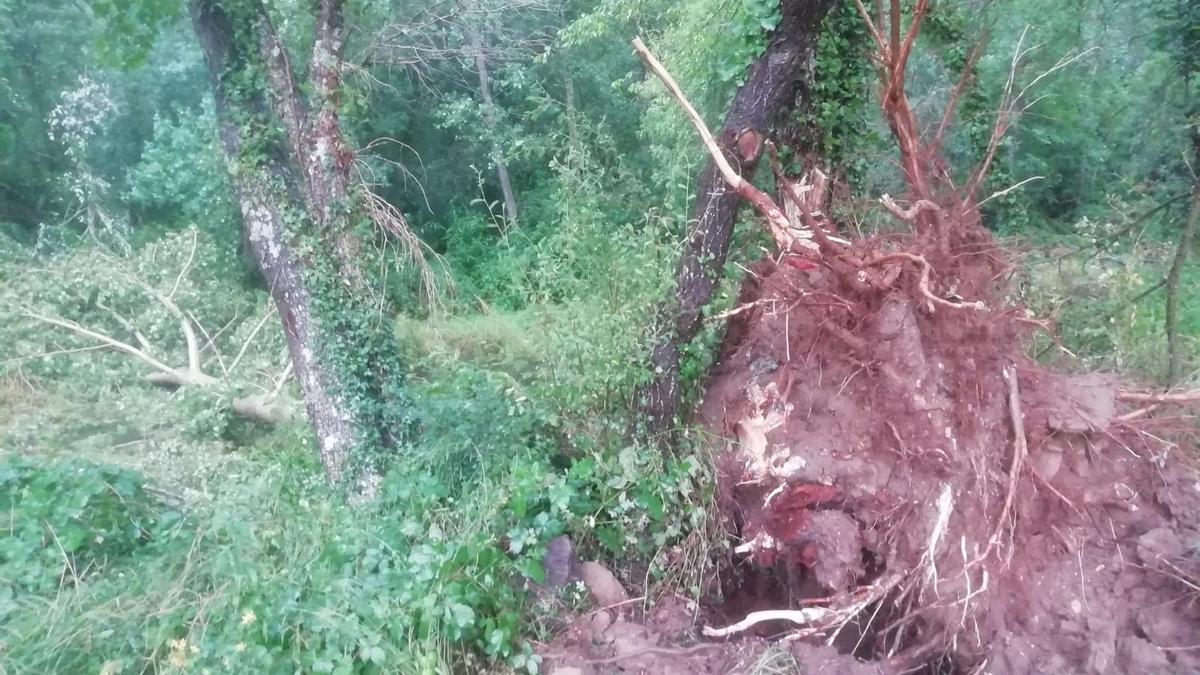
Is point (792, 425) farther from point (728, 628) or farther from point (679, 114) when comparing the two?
point (679, 114)

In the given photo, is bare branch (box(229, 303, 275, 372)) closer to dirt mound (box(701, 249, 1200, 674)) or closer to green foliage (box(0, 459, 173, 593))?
green foliage (box(0, 459, 173, 593))

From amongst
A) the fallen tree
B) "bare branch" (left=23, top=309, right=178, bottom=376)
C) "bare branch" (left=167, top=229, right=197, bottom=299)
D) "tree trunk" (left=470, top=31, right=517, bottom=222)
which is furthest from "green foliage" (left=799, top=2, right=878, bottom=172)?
"tree trunk" (left=470, top=31, right=517, bottom=222)

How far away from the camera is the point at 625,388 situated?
183 inches

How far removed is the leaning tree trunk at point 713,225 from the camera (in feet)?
15.1

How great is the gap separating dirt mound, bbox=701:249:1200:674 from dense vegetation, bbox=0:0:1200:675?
1.71 ft

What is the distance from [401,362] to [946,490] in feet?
12.4

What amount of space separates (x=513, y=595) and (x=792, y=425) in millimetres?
1784

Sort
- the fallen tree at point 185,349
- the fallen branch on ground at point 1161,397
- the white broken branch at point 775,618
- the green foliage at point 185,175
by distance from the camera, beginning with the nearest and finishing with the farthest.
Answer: the white broken branch at point 775,618
the fallen branch on ground at point 1161,397
the fallen tree at point 185,349
the green foliage at point 185,175

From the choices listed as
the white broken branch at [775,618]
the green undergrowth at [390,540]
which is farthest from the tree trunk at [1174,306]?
the green undergrowth at [390,540]

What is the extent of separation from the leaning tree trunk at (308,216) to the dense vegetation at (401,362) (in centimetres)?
3

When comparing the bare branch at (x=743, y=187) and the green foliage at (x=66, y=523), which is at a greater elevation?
the bare branch at (x=743, y=187)

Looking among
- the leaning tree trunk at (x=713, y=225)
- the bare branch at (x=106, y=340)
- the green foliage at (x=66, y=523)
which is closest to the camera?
the green foliage at (x=66, y=523)

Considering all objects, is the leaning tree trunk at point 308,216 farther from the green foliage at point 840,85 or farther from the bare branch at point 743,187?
the green foliage at point 840,85

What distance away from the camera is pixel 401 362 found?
568 cm
